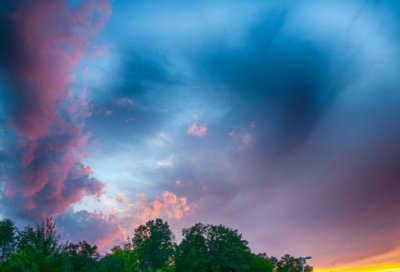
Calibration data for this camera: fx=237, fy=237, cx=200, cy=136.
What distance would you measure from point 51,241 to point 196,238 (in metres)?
47.5

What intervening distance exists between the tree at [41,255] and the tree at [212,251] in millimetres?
42873

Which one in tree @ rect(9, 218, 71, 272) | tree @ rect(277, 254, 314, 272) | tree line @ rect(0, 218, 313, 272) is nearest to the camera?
tree @ rect(9, 218, 71, 272)

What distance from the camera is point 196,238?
67688mm

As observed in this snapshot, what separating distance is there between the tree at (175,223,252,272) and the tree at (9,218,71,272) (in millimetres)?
42873

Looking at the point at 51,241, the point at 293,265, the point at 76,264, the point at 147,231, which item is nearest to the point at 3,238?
the point at 76,264

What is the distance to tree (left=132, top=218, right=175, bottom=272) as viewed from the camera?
6309 centimetres

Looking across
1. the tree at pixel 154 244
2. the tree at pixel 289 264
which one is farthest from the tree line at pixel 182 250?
the tree at pixel 289 264

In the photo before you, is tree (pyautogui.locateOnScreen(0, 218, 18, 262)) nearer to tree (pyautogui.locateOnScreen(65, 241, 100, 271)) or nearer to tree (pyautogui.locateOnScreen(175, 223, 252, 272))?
tree (pyautogui.locateOnScreen(65, 241, 100, 271))

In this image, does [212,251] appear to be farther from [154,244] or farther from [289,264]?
[289,264]

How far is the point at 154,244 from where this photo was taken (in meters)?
65.6

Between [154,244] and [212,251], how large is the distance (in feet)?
53.1

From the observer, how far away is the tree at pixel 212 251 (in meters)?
61.6

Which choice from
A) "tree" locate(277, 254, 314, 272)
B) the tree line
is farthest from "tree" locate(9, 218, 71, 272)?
"tree" locate(277, 254, 314, 272)

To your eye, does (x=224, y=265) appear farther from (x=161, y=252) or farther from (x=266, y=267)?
(x=266, y=267)
